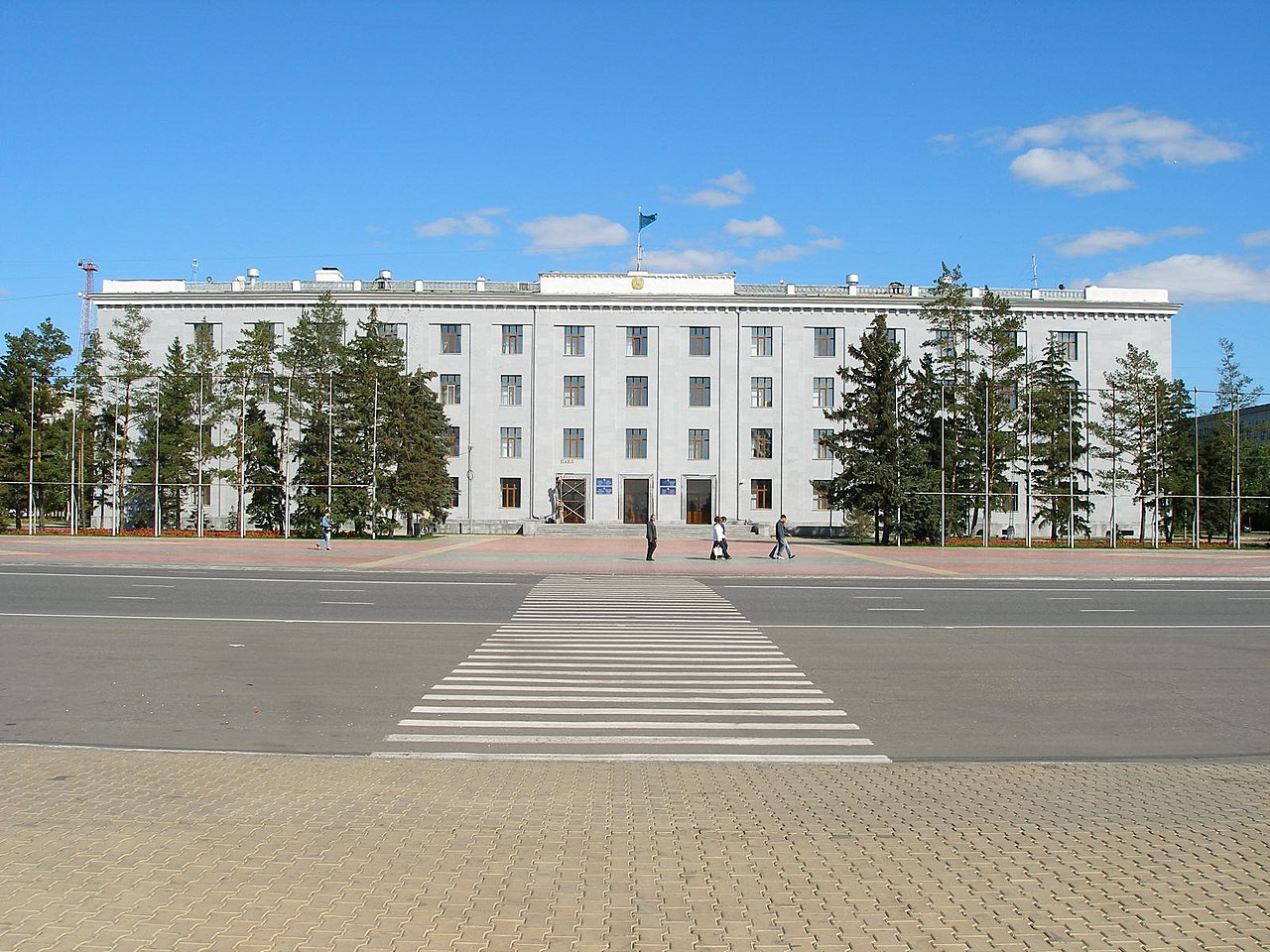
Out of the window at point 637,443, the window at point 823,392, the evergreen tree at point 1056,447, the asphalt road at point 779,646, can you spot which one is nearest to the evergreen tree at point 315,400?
the window at point 637,443

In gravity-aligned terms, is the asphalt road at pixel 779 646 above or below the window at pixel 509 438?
below

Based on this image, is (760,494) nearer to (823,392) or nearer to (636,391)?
(823,392)

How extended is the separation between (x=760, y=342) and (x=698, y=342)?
14.1 ft

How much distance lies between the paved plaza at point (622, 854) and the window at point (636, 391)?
194 ft

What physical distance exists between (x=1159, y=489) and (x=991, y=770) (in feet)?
189

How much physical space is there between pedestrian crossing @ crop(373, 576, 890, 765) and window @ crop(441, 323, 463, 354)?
174 feet

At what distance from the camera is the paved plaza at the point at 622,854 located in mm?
4672

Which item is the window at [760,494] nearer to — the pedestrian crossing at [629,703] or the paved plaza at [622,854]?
the pedestrian crossing at [629,703]

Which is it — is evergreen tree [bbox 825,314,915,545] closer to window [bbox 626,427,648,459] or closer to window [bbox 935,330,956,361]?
window [bbox 935,330,956,361]

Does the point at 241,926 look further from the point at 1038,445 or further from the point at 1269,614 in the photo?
the point at 1038,445

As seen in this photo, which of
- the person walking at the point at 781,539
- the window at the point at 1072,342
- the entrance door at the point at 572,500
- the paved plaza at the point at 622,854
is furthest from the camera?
the window at the point at 1072,342

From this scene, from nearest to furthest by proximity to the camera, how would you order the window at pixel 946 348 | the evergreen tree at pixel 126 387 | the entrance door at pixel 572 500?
the window at pixel 946 348 → the evergreen tree at pixel 126 387 → the entrance door at pixel 572 500

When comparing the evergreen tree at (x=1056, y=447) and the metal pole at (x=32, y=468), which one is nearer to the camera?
the metal pole at (x=32, y=468)

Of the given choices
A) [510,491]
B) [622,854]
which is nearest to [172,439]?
[510,491]
